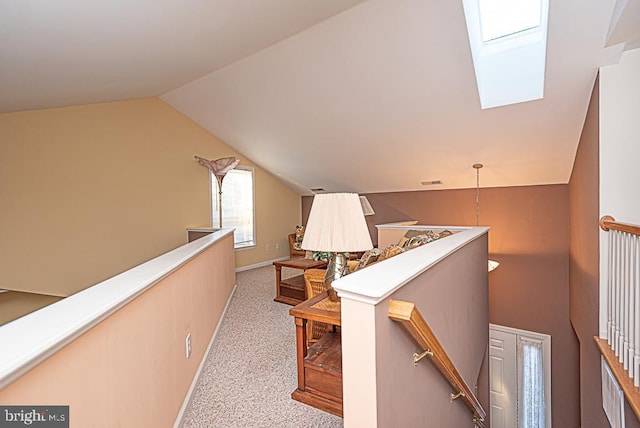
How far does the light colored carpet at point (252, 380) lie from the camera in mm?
1881

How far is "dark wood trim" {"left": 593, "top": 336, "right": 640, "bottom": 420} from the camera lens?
1926 mm

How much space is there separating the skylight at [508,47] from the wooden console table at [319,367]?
275 centimetres

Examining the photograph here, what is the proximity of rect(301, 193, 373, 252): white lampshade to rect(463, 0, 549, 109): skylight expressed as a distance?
2170mm

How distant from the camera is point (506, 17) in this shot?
123 inches

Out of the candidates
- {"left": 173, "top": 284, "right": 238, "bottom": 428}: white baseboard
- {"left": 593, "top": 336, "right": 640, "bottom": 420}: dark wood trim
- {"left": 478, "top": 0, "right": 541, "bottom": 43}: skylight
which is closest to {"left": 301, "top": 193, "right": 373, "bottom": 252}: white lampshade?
{"left": 173, "top": 284, "right": 238, "bottom": 428}: white baseboard

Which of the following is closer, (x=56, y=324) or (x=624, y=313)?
(x=56, y=324)

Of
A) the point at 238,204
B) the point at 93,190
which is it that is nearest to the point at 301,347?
the point at 93,190

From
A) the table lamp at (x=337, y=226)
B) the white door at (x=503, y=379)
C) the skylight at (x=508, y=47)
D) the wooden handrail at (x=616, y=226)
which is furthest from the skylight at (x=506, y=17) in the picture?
the white door at (x=503, y=379)

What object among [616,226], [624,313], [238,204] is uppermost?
[238,204]

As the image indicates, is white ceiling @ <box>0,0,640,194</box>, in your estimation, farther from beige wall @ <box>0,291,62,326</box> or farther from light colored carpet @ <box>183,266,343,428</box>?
light colored carpet @ <box>183,266,343,428</box>

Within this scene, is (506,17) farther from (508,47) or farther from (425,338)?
(425,338)

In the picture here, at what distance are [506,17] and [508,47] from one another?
27 centimetres

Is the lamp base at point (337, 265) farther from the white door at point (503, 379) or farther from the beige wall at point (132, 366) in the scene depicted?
the white door at point (503, 379)

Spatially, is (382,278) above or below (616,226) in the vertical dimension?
below
